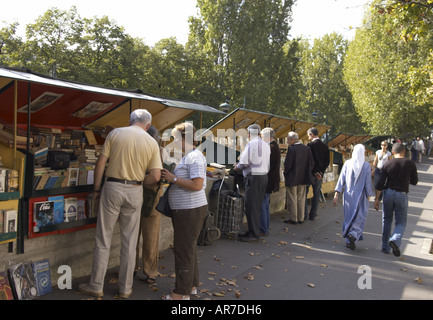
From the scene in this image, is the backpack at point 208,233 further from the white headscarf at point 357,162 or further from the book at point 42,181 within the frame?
the book at point 42,181

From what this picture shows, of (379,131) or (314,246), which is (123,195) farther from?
(379,131)

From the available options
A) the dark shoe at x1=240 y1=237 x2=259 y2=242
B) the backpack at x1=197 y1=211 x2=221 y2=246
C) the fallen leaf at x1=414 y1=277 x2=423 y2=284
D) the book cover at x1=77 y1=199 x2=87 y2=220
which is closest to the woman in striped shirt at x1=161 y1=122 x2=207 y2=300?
the book cover at x1=77 y1=199 x2=87 y2=220

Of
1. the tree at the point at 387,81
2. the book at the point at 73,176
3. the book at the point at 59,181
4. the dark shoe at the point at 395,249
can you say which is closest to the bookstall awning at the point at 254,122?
the dark shoe at the point at 395,249

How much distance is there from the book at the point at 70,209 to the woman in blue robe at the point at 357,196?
184 inches

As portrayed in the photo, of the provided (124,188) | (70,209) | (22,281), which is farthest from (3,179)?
(124,188)

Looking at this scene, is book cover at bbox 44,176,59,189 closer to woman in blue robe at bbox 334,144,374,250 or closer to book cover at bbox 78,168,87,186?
book cover at bbox 78,168,87,186

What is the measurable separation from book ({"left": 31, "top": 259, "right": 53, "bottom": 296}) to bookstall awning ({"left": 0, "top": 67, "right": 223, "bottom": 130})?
76.3 inches

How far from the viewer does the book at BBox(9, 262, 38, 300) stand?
4.12m

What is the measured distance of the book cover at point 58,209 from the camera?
466 centimetres

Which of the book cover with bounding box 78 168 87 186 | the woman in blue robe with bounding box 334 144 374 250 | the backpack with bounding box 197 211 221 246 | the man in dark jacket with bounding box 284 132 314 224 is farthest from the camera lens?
the man in dark jacket with bounding box 284 132 314 224

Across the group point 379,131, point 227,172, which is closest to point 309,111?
point 379,131

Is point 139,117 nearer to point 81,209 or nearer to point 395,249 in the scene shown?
point 81,209

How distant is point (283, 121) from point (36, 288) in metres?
8.76

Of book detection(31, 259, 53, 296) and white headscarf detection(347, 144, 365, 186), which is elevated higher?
white headscarf detection(347, 144, 365, 186)
